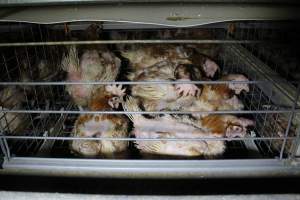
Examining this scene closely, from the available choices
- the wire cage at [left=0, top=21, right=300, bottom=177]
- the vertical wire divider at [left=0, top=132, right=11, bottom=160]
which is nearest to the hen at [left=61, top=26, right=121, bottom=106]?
the wire cage at [left=0, top=21, right=300, bottom=177]

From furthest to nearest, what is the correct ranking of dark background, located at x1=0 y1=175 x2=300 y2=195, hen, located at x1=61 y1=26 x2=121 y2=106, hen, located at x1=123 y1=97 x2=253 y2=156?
hen, located at x1=61 y1=26 x2=121 y2=106 < hen, located at x1=123 y1=97 x2=253 y2=156 < dark background, located at x1=0 y1=175 x2=300 y2=195

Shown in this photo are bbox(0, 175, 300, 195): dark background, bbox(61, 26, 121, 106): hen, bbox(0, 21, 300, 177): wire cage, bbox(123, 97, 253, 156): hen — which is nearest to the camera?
bbox(0, 175, 300, 195): dark background

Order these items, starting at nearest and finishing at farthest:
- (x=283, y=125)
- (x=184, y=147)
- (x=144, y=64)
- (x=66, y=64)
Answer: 1. (x=184, y=147)
2. (x=283, y=125)
3. (x=66, y=64)
4. (x=144, y=64)

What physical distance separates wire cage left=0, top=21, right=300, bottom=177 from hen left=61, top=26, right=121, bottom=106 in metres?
0.09

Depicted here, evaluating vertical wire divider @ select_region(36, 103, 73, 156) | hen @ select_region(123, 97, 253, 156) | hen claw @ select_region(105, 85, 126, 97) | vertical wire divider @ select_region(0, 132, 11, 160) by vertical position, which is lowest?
vertical wire divider @ select_region(36, 103, 73, 156)

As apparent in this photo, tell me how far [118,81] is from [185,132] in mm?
363

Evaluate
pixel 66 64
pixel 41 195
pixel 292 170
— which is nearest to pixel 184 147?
pixel 292 170

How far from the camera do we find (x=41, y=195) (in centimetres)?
89

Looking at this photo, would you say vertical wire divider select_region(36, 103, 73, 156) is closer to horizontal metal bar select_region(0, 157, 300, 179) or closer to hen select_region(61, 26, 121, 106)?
hen select_region(61, 26, 121, 106)

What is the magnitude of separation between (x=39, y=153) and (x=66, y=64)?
1.70ft

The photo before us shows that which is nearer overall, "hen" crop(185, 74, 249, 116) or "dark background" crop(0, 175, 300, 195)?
"dark background" crop(0, 175, 300, 195)

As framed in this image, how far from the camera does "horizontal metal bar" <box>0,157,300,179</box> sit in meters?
0.99

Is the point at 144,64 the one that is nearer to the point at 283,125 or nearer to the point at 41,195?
the point at 283,125

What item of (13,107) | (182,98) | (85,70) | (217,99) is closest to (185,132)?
(182,98)
